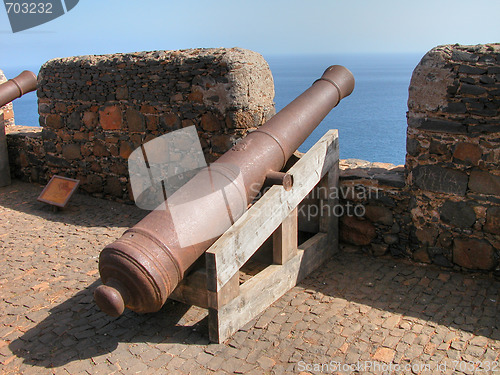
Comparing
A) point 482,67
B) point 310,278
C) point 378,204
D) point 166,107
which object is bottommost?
point 310,278

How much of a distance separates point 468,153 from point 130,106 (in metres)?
4.56

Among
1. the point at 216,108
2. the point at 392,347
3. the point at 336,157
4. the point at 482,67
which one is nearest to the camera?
the point at 392,347

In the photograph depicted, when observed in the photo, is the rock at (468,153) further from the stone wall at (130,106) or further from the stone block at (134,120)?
the stone block at (134,120)

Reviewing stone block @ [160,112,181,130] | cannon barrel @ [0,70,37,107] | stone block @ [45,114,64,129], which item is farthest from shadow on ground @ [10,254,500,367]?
cannon barrel @ [0,70,37,107]

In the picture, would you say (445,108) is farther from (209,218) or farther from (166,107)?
(166,107)

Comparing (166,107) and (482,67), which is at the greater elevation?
(482,67)

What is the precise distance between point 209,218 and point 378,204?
2.40m

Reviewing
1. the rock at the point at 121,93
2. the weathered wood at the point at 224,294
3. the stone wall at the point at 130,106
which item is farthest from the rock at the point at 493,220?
the rock at the point at 121,93

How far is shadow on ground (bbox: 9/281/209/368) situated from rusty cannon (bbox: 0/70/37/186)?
5382 mm

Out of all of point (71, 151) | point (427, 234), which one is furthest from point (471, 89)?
→ point (71, 151)

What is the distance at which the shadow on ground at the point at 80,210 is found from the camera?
6.89 m

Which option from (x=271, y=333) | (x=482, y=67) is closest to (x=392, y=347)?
(x=271, y=333)

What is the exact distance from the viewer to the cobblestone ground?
3684 mm

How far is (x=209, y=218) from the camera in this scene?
3.91m
